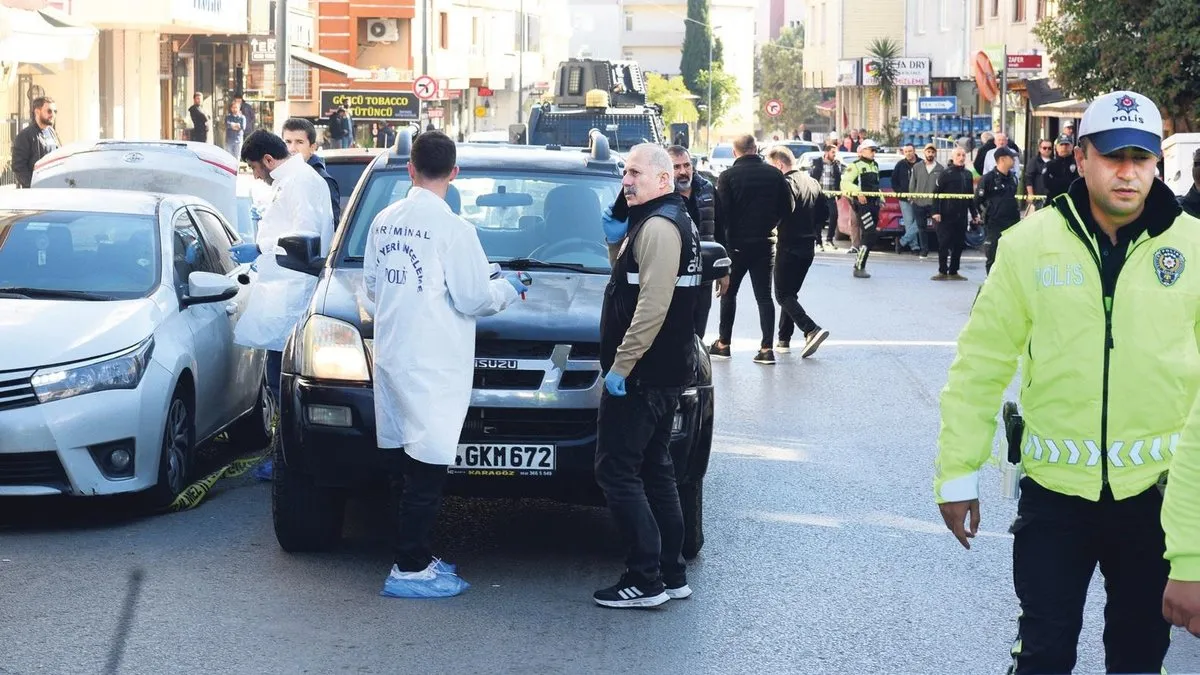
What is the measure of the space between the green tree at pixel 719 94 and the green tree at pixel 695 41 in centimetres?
403

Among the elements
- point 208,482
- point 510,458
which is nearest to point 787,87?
point 208,482

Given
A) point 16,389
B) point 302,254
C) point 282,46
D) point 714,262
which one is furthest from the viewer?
point 282,46

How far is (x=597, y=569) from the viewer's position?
7652 mm

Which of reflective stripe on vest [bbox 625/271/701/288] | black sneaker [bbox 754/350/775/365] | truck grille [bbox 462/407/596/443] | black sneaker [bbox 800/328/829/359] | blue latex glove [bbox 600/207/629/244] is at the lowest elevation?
black sneaker [bbox 754/350/775/365]

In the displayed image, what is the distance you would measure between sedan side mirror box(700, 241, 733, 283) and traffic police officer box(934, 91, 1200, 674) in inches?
141

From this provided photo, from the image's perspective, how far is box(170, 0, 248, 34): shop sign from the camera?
33.1 metres

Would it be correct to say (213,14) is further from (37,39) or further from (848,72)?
(848,72)

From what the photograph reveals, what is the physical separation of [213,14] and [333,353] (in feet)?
98.9

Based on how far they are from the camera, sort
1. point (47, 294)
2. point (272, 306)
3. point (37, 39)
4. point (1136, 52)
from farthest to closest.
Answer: point (1136, 52) → point (37, 39) → point (272, 306) → point (47, 294)

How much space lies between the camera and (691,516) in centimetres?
773

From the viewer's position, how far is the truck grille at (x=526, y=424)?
7.34 metres

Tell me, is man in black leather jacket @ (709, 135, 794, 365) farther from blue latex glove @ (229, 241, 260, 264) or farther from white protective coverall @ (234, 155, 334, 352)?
blue latex glove @ (229, 241, 260, 264)

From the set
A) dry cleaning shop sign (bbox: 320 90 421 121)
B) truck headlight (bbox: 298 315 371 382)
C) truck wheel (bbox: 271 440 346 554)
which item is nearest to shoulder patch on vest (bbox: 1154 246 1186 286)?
truck headlight (bbox: 298 315 371 382)

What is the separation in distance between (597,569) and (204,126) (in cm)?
2797
